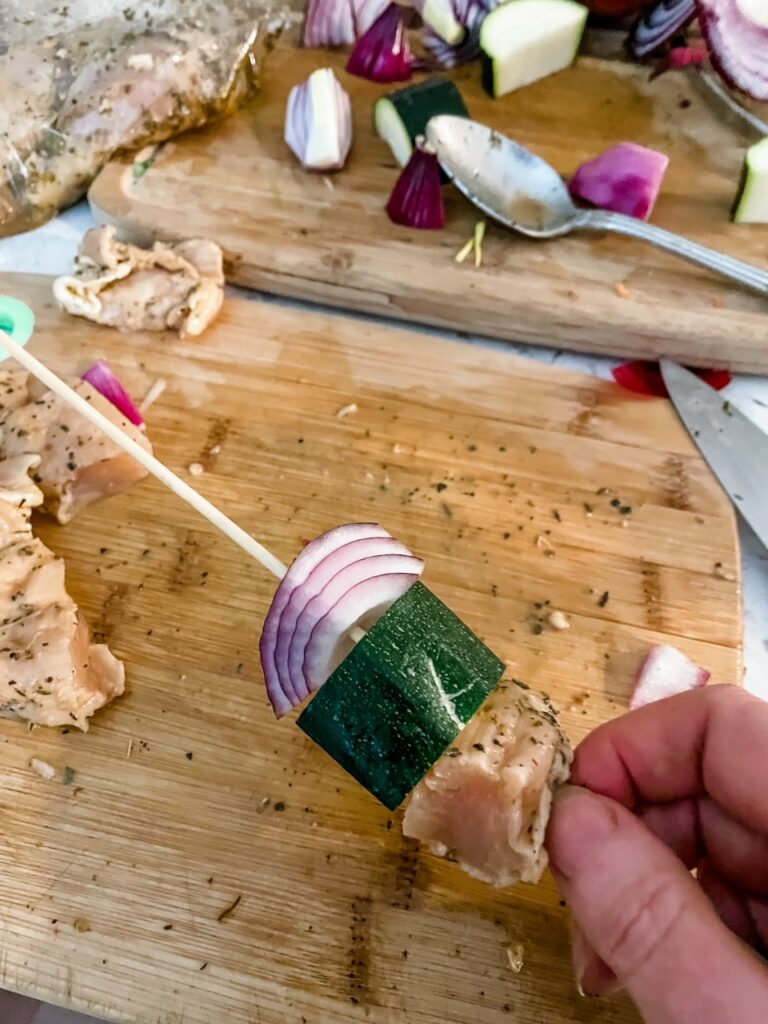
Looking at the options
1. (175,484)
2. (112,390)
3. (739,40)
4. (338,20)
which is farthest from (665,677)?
(338,20)

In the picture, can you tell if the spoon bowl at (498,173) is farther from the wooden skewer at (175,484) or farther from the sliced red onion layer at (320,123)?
the wooden skewer at (175,484)

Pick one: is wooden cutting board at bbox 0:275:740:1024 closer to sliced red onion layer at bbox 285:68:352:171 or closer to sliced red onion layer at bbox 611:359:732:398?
sliced red onion layer at bbox 611:359:732:398

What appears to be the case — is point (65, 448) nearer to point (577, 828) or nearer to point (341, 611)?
point (341, 611)

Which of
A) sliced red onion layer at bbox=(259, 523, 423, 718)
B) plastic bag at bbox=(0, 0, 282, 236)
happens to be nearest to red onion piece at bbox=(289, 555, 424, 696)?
sliced red onion layer at bbox=(259, 523, 423, 718)

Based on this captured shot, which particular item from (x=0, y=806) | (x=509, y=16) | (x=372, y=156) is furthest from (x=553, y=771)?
(x=509, y=16)

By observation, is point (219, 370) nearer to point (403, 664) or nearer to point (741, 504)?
point (403, 664)
